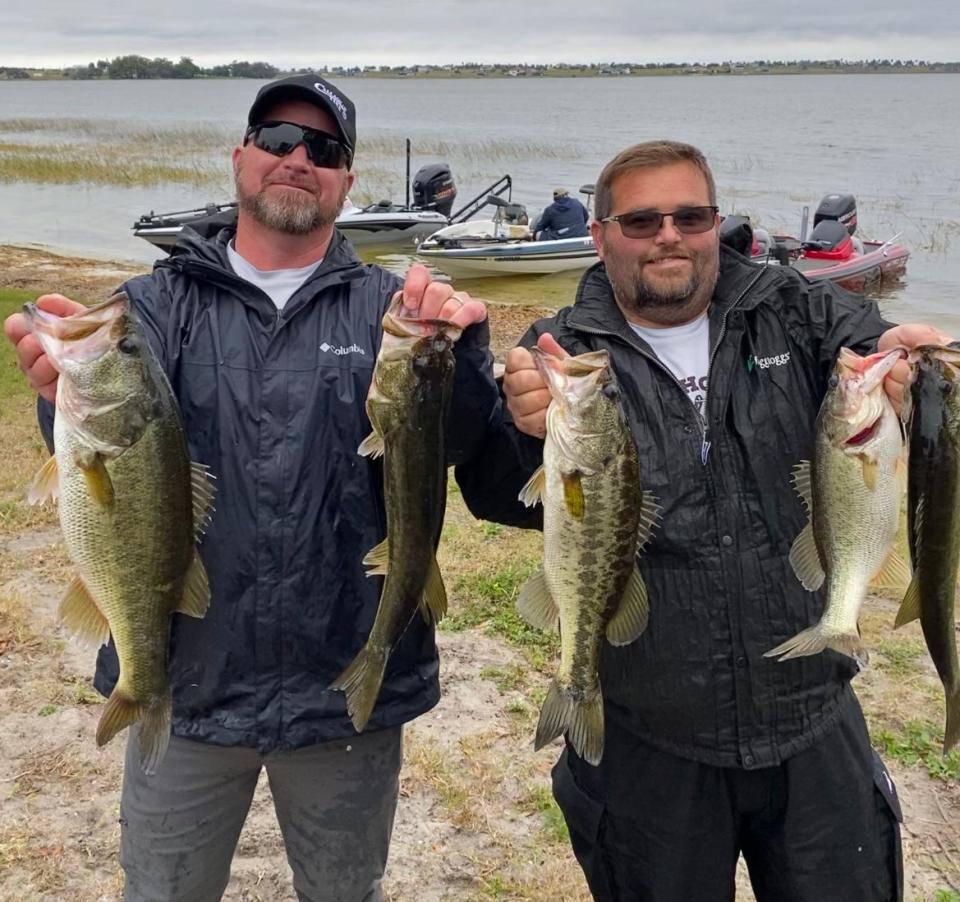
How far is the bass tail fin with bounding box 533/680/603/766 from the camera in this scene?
2.82 m

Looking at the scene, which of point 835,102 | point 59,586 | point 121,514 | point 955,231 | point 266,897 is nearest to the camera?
point 121,514

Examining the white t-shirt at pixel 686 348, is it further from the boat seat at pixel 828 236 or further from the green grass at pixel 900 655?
the boat seat at pixel 828 236

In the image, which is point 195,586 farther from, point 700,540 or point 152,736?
point 700,540

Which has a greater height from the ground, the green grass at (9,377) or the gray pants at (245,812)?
the gray pants at (245,812)

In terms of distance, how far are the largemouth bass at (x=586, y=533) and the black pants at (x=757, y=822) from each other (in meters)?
0.34

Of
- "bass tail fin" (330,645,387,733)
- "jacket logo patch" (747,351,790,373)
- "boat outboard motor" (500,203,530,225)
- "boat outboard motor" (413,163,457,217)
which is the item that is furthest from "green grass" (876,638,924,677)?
"boat outboard motor" (413,163,457,217)

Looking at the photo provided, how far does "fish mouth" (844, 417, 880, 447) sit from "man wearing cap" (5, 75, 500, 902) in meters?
1.11

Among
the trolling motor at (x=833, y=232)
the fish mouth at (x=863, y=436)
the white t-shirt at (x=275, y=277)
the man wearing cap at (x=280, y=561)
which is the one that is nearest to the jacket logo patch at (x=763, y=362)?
the fish mouth at (x=863, y=436)

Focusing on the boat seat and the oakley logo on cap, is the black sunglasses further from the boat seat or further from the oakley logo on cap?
the boat seat

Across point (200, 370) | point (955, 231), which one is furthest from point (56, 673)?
point (955, 231)

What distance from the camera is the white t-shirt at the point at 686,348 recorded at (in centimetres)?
312

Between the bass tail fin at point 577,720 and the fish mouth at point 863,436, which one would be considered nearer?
the fish mouth at point 863,436

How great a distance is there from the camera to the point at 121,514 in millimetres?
2580

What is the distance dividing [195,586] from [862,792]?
2.29 m
